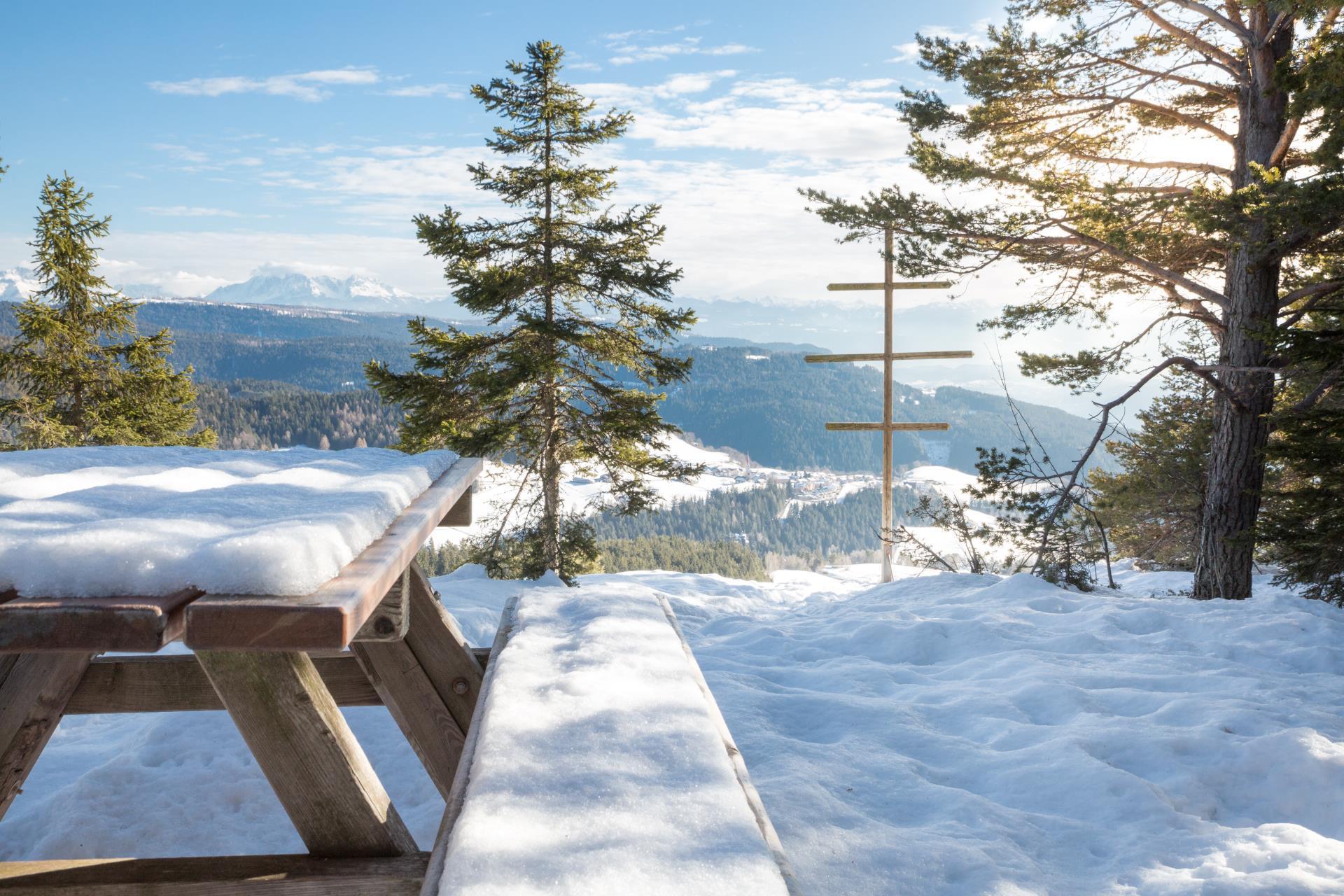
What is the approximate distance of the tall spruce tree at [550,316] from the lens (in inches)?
432

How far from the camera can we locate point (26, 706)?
89.1 inches

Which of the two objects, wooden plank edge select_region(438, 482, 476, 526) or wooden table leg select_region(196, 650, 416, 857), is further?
wooden plank edge select_region(438, 482, 476, 526)

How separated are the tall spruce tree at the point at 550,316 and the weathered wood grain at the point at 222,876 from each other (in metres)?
8.98

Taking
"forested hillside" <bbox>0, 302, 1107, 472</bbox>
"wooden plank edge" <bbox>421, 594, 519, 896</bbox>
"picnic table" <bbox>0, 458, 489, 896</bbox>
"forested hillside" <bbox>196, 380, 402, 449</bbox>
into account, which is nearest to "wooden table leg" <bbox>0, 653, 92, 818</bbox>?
"picnic table" <bbox>0, 458, 489, 896</bbox>

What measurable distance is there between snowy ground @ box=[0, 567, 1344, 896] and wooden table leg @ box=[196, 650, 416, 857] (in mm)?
1334

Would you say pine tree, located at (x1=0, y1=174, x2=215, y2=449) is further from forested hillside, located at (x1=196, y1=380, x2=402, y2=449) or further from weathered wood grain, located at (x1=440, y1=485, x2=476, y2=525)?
forested hillside, located at (x1=196, y1=380, x2=402, y2=449)

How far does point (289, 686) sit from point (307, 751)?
0.51ft

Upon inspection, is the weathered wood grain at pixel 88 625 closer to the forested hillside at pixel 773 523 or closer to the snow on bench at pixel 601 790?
the snow on bench at pixel 601 790

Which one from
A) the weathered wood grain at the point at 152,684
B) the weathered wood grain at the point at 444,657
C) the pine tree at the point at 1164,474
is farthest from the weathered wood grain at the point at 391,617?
the pine tree at the point at 1164,474

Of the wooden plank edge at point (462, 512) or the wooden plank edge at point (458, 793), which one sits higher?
the wooden plank edge at point (462, 512)

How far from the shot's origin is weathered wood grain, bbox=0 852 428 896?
5.55ft

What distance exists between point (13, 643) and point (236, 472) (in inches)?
42.4

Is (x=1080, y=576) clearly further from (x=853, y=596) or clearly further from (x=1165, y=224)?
(x=1165, y=224)

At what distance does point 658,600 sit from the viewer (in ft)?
8.95
